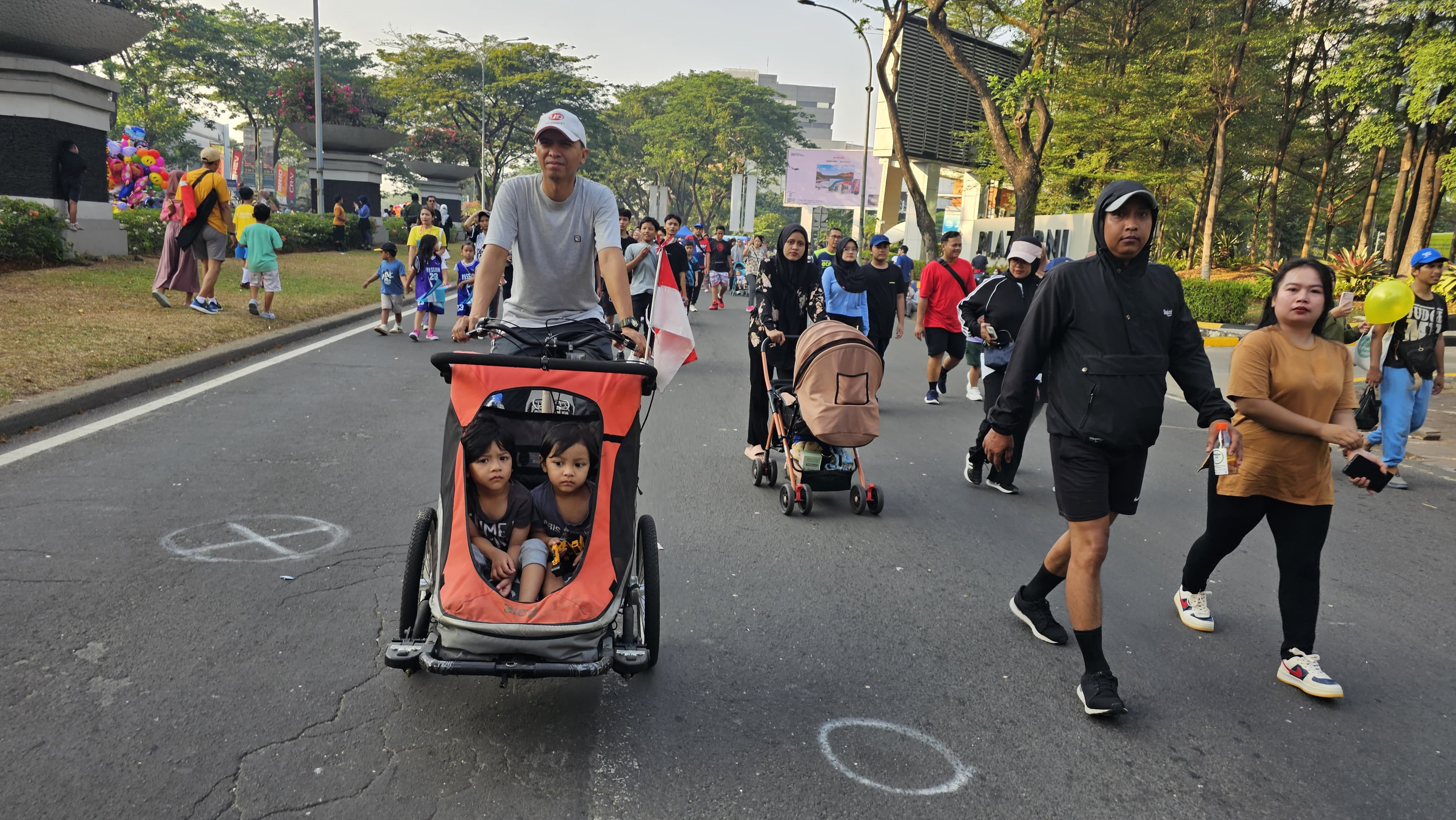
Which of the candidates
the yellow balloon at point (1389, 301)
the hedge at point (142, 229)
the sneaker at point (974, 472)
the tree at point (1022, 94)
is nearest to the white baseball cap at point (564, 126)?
the sneaker at point (974, 472)

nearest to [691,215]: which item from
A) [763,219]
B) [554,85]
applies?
[763,219]

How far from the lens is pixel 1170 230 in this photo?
3881cm

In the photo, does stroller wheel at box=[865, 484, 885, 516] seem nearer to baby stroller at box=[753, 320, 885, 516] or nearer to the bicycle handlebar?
baby stroller at box=[753, 320, 885, 516]

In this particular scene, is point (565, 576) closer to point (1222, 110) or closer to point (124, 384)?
point (124, 384)

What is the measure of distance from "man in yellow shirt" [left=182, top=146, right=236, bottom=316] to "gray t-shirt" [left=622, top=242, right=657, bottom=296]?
5.03 meters

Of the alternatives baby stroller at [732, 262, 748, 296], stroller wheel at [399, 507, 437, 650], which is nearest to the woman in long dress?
stroller wheel at [399, 507, 437, 650]

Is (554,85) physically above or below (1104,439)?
above

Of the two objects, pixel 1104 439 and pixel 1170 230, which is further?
pixel 1170 230

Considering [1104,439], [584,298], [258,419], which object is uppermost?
[584,298]

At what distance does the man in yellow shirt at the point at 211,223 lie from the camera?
12539 millimetres

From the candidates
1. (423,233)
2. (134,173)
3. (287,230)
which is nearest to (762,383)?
(423,233)

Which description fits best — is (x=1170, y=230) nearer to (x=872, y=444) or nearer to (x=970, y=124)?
(x=970, y=124)

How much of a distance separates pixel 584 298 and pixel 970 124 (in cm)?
3844

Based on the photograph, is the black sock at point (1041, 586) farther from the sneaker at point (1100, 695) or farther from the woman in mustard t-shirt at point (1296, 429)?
the woman in mustard t-shirt at point (1296, 429)
